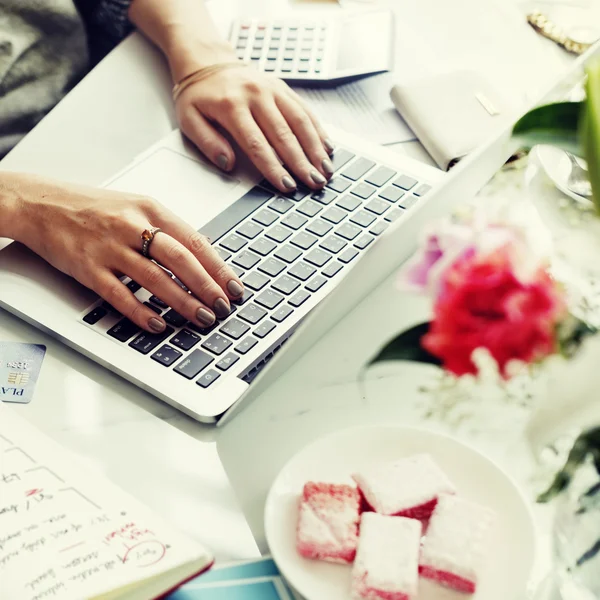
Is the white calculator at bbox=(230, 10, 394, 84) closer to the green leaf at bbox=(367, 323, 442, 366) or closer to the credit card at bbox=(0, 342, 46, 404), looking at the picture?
the credit card at bbox=(0, 342, 46, 404)

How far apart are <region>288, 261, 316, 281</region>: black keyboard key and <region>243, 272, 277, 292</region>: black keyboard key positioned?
0.02 m

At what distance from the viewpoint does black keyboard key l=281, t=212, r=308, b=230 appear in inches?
28.3

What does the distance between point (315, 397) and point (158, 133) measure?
392mm

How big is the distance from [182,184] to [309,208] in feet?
0.44

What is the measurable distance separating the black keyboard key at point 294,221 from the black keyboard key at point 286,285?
0.07 m

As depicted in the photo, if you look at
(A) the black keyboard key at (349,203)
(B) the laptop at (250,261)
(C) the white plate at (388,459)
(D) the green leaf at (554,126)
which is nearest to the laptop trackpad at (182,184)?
(B) the laptop at (250,261)

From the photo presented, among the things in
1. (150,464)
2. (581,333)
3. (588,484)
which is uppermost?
(581,333)

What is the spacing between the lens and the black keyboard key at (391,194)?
0.74 metres

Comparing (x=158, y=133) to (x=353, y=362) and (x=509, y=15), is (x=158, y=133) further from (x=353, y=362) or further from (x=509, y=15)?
(x=509, y=15)

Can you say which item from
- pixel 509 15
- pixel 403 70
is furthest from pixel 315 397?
pixel 509 15


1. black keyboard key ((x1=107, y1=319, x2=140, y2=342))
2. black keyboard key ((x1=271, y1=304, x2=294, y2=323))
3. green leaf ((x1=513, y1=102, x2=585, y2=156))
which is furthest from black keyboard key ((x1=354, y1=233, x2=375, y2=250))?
green leaf ((x1=513, y1=102, x2=585, y2=156))

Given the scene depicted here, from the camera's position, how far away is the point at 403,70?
92 centimetres

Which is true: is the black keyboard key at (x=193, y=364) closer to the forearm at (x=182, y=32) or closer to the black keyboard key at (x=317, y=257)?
the black keyboard key at (x=317, y=257)

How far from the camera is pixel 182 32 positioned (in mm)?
890
